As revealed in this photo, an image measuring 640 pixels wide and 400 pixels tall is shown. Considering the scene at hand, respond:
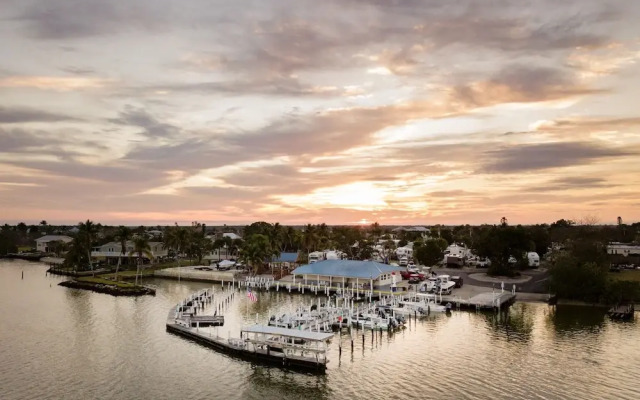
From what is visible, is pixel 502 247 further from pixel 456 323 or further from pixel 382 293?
pixel 456 323

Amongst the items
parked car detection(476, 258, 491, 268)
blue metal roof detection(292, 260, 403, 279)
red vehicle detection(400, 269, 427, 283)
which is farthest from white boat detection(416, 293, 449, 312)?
parked car detection(476, 258, 491, 268)

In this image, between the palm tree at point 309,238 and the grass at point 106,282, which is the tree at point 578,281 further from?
the grass at point 106,282

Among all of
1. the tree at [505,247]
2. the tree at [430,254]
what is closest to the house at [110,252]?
the tree at [430,254]

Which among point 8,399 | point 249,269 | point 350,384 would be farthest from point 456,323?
point 249,269

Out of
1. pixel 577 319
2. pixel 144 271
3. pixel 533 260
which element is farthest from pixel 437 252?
pixel 144 271

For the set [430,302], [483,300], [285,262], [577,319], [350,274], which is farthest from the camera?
[285,262]

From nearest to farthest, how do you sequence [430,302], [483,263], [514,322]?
[514,322] < [430,302] < [483,263]

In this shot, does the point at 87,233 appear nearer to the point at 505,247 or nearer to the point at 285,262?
the point at 285,262
